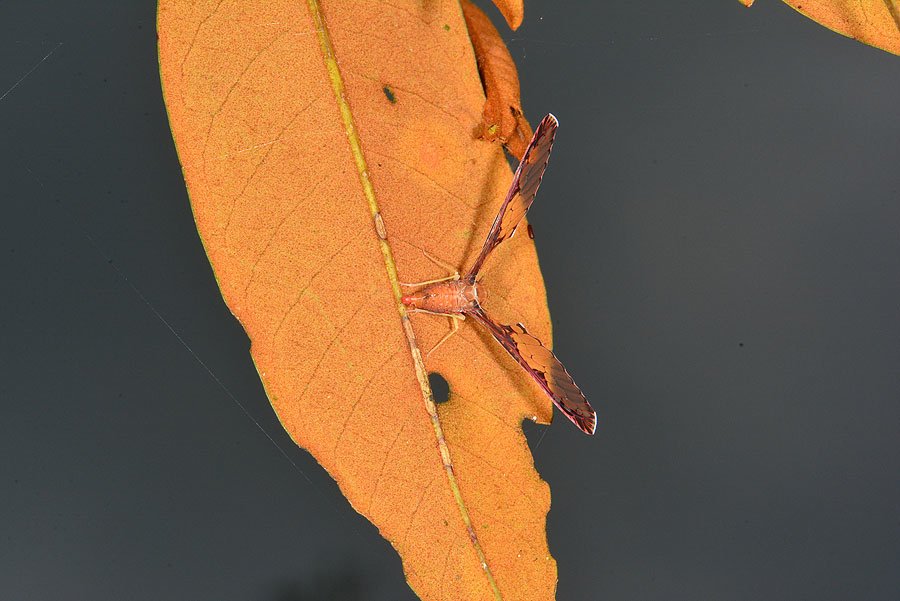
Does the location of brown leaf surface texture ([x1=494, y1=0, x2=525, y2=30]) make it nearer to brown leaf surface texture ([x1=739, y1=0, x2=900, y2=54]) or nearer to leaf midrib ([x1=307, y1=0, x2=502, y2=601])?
leaf midrib ([x1=307, y1=0, x2=502, y2=601])

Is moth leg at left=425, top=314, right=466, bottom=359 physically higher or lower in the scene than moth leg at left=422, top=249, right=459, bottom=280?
lower

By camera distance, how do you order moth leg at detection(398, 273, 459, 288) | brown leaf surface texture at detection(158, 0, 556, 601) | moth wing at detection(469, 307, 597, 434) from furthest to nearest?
moth wing at detection(469, 307, 597, 434) < moth leg at detection(398, 273, 459, 288) < brown leaf surface texture at detection(158, 0, 556, 601)

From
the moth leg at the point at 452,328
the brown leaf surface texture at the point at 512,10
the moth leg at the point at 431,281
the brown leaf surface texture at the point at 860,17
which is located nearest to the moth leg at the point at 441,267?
the moth leg at the point at 431,281

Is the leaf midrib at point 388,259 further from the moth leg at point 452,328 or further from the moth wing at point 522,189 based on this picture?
the moth wing at point 522,189

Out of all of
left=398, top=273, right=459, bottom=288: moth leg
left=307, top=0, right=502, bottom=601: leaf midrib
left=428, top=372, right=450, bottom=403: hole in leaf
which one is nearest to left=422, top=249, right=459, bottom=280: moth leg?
left=398, top=273, right=459, bottom=288: moth leg

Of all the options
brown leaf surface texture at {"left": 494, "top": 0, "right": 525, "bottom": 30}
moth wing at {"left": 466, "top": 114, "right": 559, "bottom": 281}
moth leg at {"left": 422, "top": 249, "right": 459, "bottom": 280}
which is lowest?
moth leg at {"left": 422, "top": 249, "right": 459, "bottom": 280}
